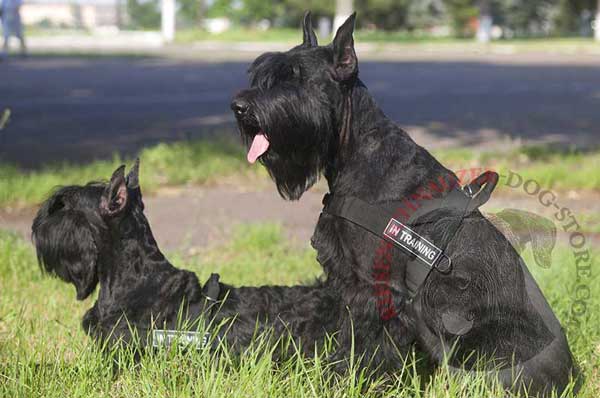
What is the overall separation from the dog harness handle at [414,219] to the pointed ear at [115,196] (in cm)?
96

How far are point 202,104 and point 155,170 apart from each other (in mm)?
5745

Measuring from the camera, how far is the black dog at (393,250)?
3.48 m

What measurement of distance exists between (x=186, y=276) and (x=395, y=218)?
3.85ft

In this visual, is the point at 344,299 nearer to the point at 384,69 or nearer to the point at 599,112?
the point at 599,112

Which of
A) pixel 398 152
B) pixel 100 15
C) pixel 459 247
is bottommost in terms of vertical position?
pixel 100 15

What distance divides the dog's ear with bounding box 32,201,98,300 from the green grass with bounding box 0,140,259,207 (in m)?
3.65

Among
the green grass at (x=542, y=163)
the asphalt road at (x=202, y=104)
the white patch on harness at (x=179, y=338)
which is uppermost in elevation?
the white patch on harness at (x=179, y=338)

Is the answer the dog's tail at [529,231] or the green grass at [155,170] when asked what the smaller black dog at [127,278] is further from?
the green grass at [155,170]

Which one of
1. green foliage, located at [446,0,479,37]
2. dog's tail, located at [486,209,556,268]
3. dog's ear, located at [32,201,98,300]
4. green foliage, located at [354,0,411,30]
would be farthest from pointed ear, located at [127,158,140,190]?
green foliage, located at [446,0,479,37]

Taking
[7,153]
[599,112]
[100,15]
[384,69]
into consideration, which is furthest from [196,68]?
[100,15]

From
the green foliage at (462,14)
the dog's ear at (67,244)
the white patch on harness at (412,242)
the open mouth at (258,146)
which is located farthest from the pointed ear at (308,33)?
the green foliage at (462,14)

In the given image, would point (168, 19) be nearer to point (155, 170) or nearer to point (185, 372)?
point (155, 170)

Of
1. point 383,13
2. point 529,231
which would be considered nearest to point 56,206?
point 529,231

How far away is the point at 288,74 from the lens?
356 centimetres
